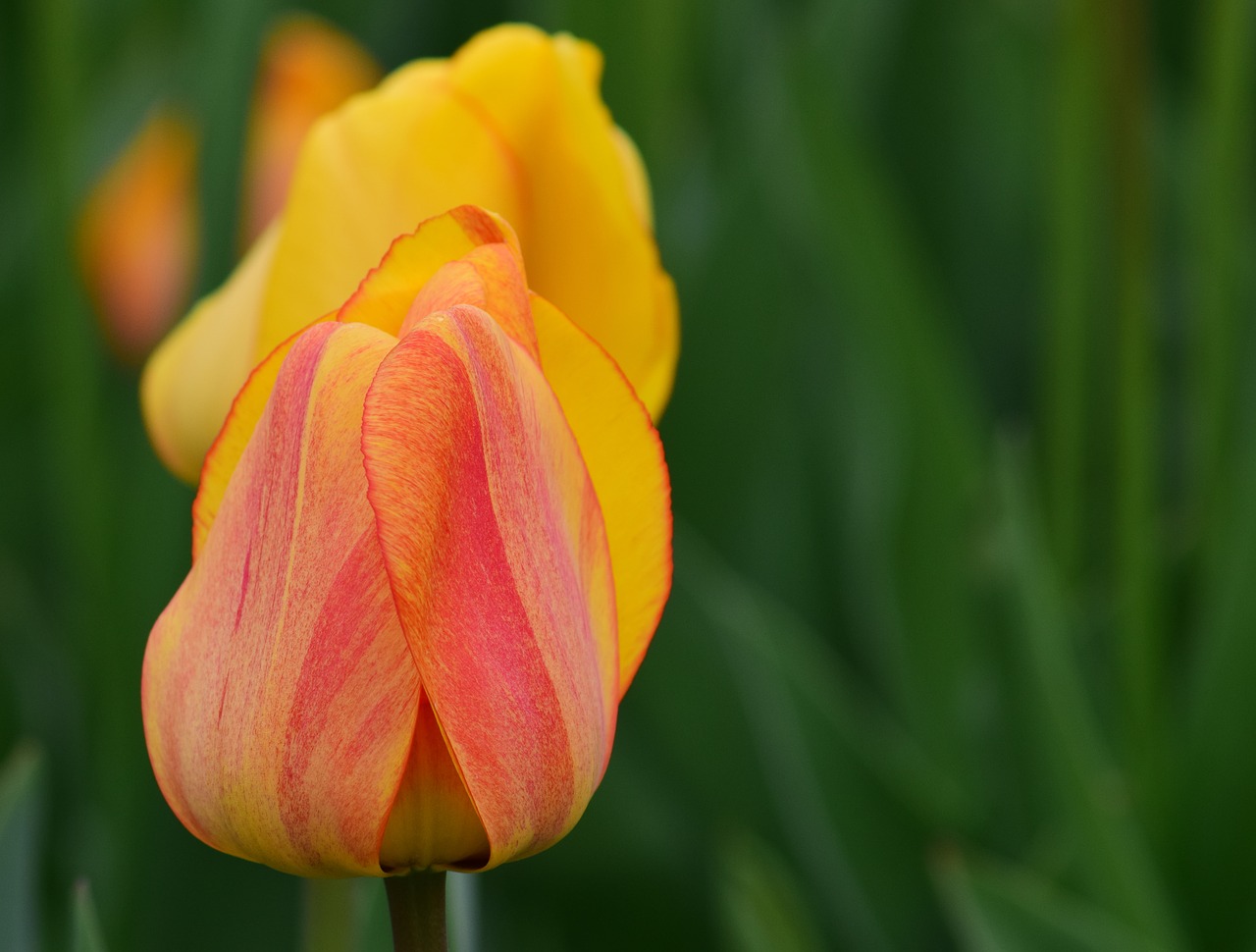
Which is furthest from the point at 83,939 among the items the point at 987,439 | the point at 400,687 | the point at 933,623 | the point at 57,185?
the point at 987,439

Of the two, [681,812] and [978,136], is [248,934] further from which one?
[978,136]

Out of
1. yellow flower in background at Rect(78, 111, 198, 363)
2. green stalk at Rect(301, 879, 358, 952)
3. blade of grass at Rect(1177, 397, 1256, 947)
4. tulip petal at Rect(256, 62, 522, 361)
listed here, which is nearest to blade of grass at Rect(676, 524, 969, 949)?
blade of grass at Rect(1177, 397, 1256, 947)

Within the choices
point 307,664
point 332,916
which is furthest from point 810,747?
point 307,664

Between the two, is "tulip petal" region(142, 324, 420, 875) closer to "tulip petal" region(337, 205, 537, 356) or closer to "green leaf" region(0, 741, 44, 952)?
"tulip petal" region(337, 205, 537, 356)

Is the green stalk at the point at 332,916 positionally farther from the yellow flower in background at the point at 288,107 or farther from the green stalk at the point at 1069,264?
the yellow flower in background at the point at 288,107

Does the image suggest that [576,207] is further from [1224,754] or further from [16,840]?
[1224,754]

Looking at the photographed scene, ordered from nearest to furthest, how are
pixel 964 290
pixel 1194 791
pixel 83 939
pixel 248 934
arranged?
pixel 83 939, pixel 1194 791, pixel 248 934, pixel 964 290
